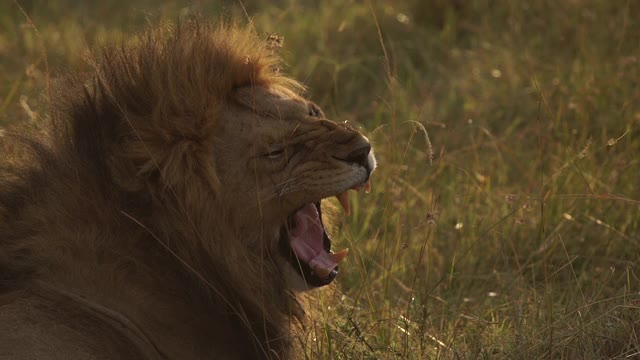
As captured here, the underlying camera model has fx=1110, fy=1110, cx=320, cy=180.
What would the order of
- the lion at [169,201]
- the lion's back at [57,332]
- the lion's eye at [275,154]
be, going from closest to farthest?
the lion's back at [57,332]
the lion at [169,201]
the lion's eye at [275,154]

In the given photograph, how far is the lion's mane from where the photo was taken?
2.72 m

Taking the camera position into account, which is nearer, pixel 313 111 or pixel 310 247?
pixel 310 247

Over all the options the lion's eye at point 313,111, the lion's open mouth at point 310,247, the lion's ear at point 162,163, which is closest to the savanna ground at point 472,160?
the lion's open mouth at point 310,247

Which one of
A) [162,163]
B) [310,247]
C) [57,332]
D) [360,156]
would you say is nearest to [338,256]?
[310,247]

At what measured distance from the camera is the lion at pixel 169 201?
8.84 ft

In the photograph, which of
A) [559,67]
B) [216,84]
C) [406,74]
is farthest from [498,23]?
[216,84]

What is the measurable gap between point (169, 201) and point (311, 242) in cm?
44

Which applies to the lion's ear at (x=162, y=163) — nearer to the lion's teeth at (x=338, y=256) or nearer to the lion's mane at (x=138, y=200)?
the lion's mane at (x=138, y=200)

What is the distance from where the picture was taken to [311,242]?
302cm

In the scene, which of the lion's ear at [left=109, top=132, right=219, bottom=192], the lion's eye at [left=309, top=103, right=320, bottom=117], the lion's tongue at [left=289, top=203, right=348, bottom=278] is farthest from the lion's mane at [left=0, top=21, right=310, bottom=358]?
the lion's eye at [left=309, top=103, right=320, bottom=117]

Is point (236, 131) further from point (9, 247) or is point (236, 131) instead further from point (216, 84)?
point (9, 247)

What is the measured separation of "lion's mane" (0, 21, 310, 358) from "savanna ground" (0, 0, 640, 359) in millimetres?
325

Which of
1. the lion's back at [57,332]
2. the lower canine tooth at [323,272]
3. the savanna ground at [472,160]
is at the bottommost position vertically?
the savanna ground at [472,160]

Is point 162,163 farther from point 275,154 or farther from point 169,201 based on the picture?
point 275,154
